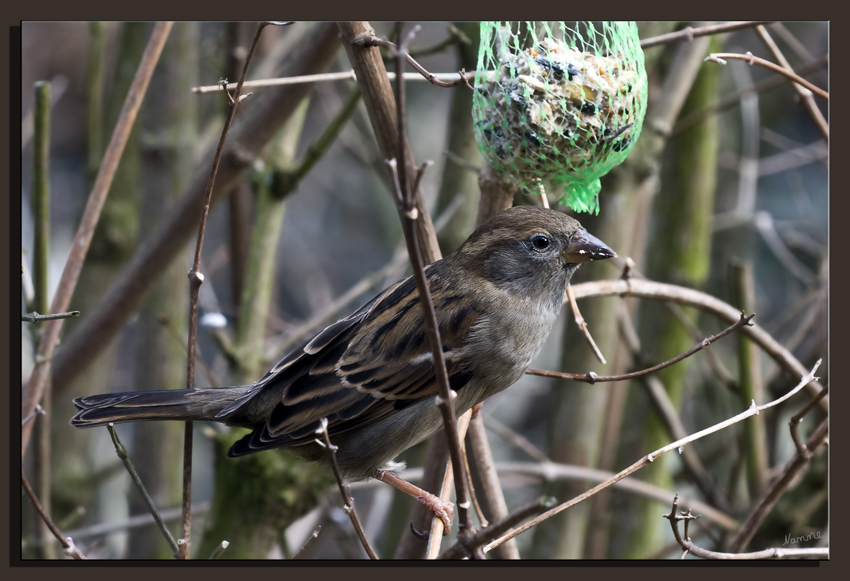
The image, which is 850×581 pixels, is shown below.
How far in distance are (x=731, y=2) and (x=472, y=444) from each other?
1368 millimetres

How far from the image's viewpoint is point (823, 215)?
389 centimetres

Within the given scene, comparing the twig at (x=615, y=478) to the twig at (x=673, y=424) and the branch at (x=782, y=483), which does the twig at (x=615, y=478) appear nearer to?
the branch at (x=782, y=483)

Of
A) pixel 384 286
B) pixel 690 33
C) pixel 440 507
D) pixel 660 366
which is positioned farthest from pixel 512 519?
pixel 384 286

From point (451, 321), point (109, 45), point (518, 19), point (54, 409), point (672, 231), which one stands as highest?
point (109, 45)

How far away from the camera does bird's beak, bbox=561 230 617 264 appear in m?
2.00

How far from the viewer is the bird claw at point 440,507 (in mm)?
2041

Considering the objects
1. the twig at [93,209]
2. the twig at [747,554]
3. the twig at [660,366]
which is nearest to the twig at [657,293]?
the twig at [660,366]

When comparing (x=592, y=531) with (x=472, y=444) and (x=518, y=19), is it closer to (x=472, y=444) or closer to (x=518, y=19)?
(x=472, y=444)

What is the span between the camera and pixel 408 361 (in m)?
2.12

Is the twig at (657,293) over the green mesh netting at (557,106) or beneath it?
beneath

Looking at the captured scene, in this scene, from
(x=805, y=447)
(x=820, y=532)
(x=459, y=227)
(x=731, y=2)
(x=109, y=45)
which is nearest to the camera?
(x=805, y=447)

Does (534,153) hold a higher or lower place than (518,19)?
lower

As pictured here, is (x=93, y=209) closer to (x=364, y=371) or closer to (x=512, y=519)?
(x=364, y=371)

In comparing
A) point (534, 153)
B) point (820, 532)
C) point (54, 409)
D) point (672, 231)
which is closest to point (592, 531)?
point (820, 532)
